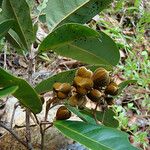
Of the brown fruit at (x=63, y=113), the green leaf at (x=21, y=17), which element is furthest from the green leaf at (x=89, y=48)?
the brown fruit at (x=63, y=113)

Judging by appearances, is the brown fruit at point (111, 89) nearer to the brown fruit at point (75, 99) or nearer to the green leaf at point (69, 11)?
the brown fruit at point (75, 99)

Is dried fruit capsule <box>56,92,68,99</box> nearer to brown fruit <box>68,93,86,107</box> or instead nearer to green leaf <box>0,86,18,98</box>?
brown fruit <box>68,93,86,107</box>

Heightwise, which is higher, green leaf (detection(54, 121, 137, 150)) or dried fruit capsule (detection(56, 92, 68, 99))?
dried fruit capsule (detection(56, 92, 68, 99))

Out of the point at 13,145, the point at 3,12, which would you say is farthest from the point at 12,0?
the point at 13,145

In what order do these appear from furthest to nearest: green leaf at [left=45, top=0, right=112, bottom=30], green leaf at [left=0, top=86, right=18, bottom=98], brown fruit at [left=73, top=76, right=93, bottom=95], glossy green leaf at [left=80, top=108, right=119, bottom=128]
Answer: glossy green leaf at [left=80, top=108, right=119, bottom=128] → green leaf at [left=45, top=0, right=112, bottom=30] → brown fruit at [left=73, top=76, right=93, bottom=95] → green leaf at [left=0, top=86, right=18, bottom=98]

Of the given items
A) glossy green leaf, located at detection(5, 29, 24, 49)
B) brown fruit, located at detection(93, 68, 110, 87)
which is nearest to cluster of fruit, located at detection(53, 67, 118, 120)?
brown fruit, located at detection(93, 68, 110, 87)

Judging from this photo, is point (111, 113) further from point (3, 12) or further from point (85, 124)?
point (3, 12)
